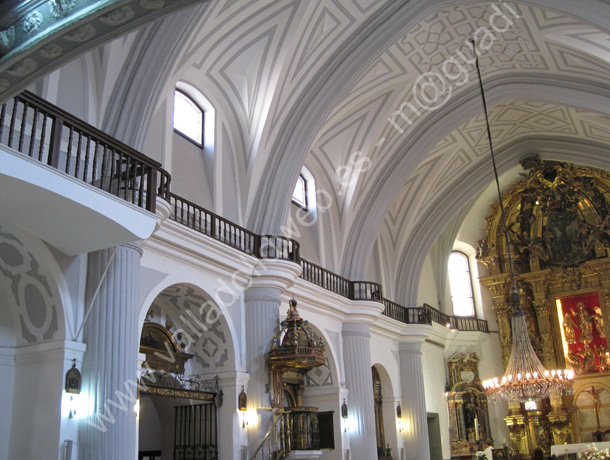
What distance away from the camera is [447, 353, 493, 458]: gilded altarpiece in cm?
1998

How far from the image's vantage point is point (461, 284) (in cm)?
2295

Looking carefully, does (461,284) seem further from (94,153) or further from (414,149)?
(94,153)

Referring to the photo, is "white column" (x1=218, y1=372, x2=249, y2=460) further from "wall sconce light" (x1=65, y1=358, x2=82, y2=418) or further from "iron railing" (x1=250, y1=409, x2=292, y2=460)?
"wall sconce light" (x1=65, y1=358, x2=82, y2=418)

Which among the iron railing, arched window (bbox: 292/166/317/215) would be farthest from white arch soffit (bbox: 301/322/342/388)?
the iron railing

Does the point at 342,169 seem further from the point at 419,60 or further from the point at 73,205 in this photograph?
the point at 73,205

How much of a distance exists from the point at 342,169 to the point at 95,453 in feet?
31.5

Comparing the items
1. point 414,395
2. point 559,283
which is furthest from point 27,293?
point 559,283

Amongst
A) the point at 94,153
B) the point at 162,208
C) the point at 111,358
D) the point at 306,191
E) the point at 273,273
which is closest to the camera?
the point at 94,153

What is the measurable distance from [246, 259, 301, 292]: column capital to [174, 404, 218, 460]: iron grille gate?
2296mm

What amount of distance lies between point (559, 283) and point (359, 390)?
9.71 m

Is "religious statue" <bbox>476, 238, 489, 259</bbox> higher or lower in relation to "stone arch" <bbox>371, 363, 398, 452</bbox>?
higher

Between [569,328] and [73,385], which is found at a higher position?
[569,328]

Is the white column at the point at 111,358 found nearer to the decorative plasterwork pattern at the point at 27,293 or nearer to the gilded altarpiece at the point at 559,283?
the decorative plasterwork pattern at the point at 27,293

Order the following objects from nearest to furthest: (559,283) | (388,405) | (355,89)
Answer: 1. (355,89)
2. (388,405)
3. (559,283)
